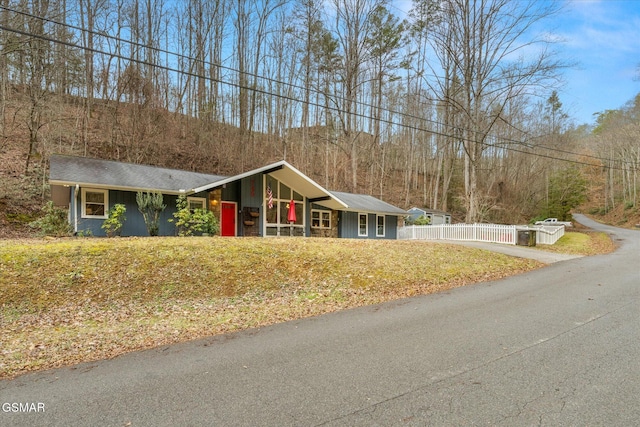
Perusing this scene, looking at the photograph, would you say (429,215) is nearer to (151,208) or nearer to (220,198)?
(220,198)

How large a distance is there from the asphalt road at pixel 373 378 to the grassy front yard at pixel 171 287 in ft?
2.86

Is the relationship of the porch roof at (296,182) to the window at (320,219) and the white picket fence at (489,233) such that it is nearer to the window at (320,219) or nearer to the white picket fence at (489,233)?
the window at (320,219)

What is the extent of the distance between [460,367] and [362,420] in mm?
1561

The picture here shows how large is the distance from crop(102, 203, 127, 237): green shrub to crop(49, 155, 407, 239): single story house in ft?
1.03

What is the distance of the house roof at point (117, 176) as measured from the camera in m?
12.8

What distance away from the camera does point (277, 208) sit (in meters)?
17.3

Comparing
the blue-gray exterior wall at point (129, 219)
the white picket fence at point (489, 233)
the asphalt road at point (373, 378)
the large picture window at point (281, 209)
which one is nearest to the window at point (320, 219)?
the large picture window at point (281, 209)

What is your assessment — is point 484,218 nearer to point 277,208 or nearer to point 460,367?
point 277,208

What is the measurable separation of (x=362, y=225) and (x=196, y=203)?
1042 cm

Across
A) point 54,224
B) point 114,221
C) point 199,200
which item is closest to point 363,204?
point 199,200

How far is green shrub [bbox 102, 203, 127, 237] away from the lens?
13.0 meters

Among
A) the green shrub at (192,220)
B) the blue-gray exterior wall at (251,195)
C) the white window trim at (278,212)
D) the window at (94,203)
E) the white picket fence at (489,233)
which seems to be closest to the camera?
the window at (94,203)

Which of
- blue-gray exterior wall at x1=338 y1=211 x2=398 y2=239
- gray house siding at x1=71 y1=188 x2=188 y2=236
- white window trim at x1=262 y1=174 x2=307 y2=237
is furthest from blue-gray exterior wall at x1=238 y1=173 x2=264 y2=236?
blue-gray exterior wall at x1=338 y1=211 x2=398 y2=239

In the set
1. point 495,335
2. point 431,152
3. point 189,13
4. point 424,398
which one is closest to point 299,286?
point 495,335
